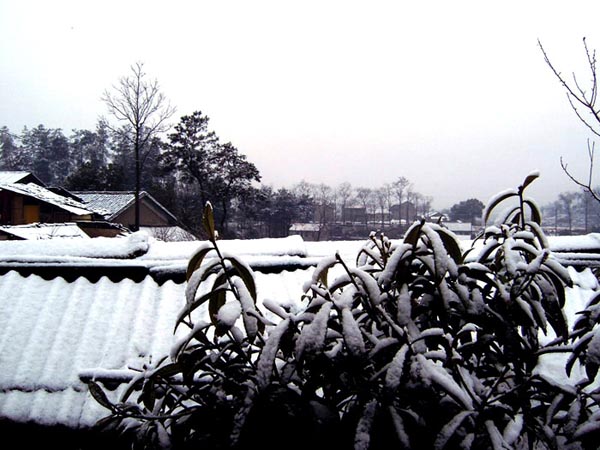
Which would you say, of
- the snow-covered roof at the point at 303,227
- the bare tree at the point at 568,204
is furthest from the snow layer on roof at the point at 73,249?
the snow-covered roof at the point at 303,227

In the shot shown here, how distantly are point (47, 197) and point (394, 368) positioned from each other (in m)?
23.8

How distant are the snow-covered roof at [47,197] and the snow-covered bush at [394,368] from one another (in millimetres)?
21919

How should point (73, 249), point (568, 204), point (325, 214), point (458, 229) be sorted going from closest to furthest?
point (73, 249)
point (458, 229)
point (568, 204)
point (325, 214)

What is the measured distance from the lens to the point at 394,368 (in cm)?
72

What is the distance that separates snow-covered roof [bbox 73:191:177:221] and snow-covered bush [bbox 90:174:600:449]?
2378 cm

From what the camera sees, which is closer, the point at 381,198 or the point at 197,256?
the point at 197,256

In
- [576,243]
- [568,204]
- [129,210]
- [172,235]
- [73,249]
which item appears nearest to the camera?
[73,249]

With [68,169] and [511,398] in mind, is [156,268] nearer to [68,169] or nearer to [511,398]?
[511,398]

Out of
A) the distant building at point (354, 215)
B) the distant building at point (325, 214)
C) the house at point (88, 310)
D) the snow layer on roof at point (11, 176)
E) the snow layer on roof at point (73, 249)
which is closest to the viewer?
the house at point (88, 310)

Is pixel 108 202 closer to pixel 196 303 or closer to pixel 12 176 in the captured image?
pixel 12 176

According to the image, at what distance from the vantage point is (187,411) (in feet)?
2.72

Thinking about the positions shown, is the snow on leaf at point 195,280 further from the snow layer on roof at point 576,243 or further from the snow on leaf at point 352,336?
the snow layer on roof at point 576,243

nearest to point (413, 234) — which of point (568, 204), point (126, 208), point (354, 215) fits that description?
point (568, 204)

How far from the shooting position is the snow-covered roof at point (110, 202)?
→ 77.2 feet
